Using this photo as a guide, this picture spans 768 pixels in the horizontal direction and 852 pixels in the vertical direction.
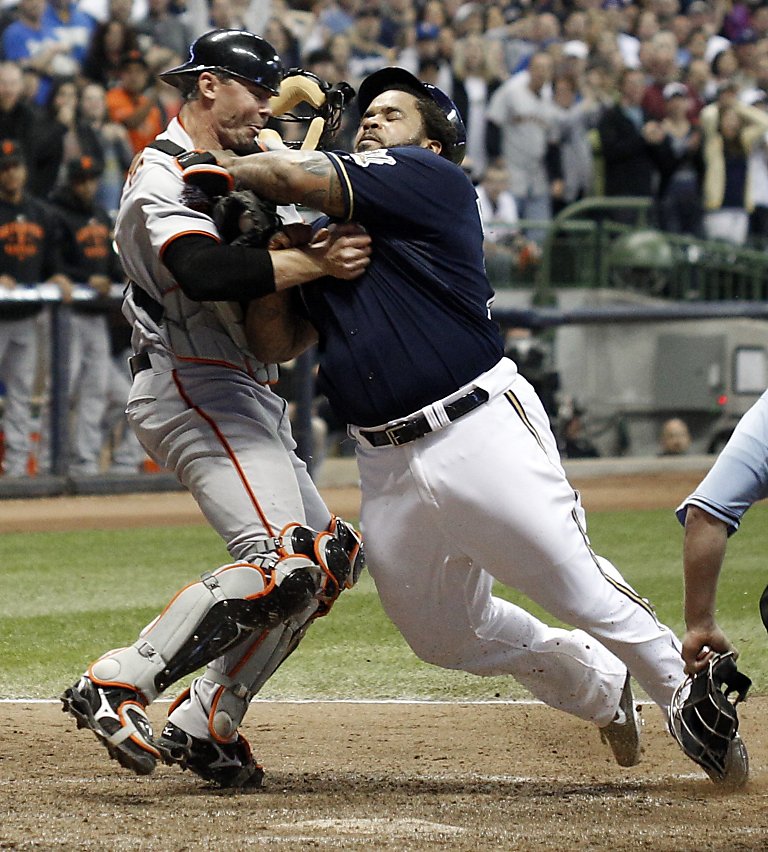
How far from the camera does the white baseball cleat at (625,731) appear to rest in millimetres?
4109

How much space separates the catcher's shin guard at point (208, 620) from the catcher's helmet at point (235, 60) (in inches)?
49.0

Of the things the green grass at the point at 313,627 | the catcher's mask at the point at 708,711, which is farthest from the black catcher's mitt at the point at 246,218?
the green grass at the point at 313,627

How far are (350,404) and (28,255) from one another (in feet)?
21.5

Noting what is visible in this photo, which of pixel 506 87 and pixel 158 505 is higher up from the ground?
pixel 506 87

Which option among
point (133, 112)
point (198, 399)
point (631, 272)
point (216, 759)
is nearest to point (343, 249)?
point (198, 399)

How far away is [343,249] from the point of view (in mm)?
3588

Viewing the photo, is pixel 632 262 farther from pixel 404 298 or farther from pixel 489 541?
pixel 489 541

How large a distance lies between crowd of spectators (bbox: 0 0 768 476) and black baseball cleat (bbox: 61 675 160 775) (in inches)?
299

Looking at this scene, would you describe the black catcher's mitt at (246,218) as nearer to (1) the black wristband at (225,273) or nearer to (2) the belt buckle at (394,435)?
(1) the black wristband at (225,273)

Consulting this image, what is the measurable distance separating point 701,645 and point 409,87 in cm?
155

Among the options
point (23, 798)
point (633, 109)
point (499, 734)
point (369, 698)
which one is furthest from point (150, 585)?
point (633, 109)

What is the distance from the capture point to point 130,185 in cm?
387

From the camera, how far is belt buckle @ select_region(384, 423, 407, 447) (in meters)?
3.61

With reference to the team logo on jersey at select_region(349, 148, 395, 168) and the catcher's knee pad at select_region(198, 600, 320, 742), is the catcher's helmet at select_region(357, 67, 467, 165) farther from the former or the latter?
the catcher's knee pad at select_region(198, 600, 320, 742)
